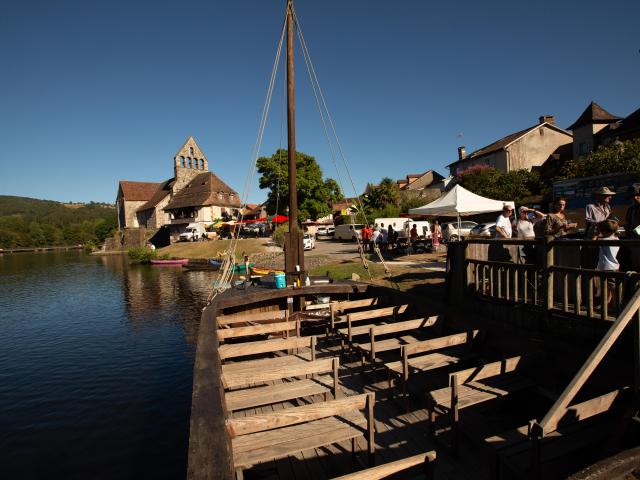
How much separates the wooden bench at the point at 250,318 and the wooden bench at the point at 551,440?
558cm

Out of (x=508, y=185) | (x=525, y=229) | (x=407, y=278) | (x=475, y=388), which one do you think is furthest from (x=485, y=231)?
(x=508, y=185)

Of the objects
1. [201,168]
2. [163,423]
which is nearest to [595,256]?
[163,423]

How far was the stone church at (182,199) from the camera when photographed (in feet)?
216

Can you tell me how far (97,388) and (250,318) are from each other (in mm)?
6415

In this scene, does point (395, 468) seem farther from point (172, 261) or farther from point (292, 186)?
point (172, 261)

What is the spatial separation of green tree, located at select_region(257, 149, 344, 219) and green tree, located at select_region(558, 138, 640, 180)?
33412 mm

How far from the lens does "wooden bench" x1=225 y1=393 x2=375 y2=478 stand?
11.3 feet

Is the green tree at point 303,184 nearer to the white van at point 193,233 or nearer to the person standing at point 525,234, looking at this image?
the white van at point 193,233

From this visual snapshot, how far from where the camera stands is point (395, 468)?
284 cm

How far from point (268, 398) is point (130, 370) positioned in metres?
9.98

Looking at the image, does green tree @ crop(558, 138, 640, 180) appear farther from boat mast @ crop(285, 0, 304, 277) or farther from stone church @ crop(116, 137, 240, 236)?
stone church @ crop(116, 137, 240, 236)

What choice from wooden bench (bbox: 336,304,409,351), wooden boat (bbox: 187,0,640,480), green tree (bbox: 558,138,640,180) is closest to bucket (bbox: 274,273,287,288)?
wooden boat (bbox: 187,0,640,480)

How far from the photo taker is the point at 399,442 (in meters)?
4.79

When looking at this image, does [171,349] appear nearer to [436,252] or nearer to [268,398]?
[268,398]
